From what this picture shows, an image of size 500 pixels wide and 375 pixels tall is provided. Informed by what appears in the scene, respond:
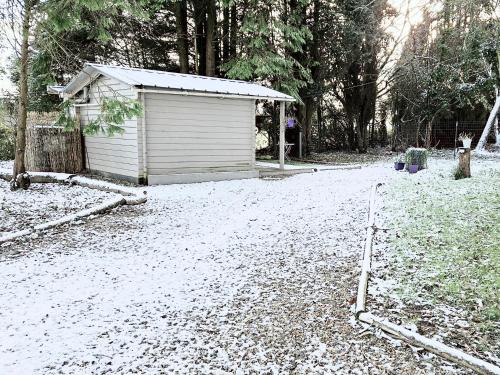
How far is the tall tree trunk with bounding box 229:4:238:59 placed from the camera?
15.5 meters

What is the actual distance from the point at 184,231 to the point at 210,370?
3.27 meters

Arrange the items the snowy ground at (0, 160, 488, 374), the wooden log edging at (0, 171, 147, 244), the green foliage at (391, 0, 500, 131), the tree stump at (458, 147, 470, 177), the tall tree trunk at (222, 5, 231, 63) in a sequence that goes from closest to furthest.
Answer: the snowy ground at (0, 160, 488, 374)
the wooden log edging at (0, 171, 147, 244)
the tree stump at (458, 147, 470, 177)
the green foliage at (391, 0, 500, 131)
the tall tree trunk at (222, 5, 231, 63)

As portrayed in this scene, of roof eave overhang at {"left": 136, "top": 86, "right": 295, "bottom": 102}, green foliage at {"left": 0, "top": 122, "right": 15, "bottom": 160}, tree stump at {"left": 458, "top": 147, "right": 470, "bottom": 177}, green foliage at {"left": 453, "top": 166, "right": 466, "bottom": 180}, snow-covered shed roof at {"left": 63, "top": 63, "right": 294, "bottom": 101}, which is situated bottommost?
green foliage at {"left": 453, "top": 166, "right": 466, "bottom": 180}

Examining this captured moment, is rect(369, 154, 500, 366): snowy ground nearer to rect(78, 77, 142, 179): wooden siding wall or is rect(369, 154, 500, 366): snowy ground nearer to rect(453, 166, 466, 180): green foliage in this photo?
rect(453, 166, 466, 180): green foliage

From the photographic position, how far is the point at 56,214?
625 cm

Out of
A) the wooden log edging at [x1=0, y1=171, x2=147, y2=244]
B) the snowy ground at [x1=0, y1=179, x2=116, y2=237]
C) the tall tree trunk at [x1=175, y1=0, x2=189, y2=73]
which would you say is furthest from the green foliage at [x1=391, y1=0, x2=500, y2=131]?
the snowy ground at [x1=0, y1=179, x2=116, y2=237]

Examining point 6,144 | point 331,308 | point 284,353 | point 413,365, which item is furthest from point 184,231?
point 6,144

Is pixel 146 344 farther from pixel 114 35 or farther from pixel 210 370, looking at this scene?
pixel 114 35

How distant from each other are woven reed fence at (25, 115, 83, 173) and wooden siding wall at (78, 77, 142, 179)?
392 mm

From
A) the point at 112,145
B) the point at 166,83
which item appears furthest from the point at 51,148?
the point at 166,83

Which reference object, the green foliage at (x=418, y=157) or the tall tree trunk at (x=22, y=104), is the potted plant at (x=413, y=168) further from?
the tall tree trunk at (x=22, y=104)

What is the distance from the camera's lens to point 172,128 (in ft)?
31.9

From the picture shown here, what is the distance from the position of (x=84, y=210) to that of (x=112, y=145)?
4.14m

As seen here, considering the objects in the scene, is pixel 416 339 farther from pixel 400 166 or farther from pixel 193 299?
pixel 400 166
